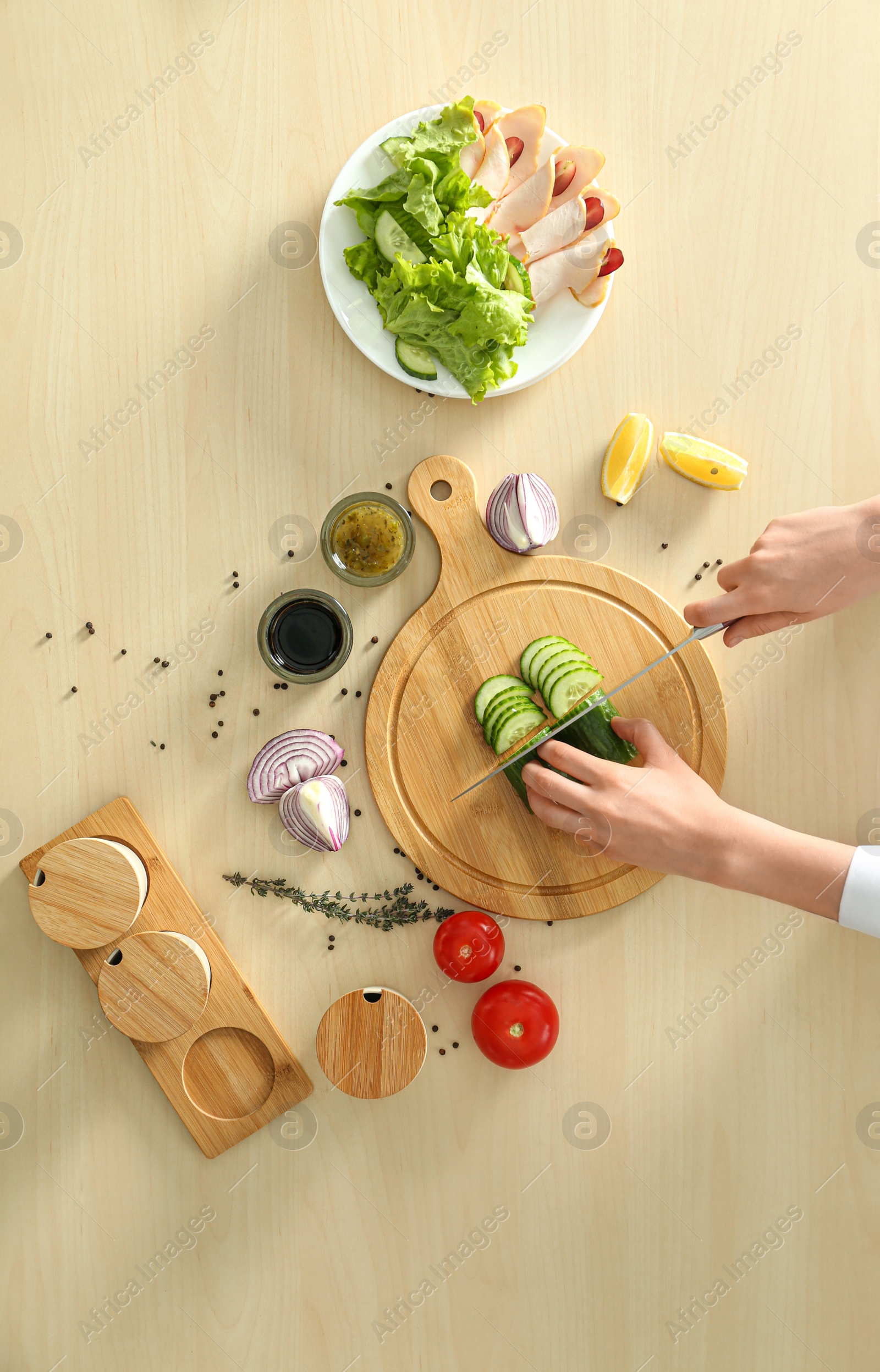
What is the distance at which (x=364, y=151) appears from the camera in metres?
1.82

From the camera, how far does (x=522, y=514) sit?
74.2 inches

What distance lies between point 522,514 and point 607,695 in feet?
1.51

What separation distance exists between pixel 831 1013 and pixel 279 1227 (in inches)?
59.1

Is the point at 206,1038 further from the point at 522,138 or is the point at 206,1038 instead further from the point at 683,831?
the point at 522,138

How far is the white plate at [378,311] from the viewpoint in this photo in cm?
182

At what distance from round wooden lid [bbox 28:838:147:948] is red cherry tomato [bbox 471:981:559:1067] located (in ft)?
2.84

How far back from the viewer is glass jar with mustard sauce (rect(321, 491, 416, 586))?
1907 mm

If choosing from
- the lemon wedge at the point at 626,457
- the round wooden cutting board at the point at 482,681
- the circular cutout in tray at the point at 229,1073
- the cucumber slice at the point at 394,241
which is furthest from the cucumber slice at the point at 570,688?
the circular cutout in tray at the point at 229,1073

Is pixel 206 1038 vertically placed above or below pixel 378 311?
below

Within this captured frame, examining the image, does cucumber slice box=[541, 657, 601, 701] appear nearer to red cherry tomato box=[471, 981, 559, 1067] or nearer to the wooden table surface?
the wooden table surface

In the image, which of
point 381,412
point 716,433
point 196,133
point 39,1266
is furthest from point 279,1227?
point 196,133

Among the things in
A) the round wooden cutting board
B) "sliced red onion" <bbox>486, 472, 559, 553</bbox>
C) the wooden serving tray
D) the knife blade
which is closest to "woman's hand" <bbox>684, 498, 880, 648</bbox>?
the knife blade

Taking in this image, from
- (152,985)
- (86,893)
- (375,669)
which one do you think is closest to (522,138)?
(375,669)

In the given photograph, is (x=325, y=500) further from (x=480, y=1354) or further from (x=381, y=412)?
(x=480, y=1354)
